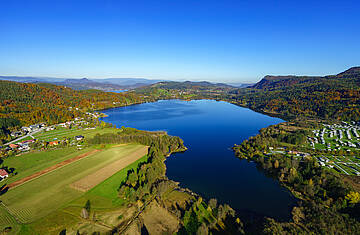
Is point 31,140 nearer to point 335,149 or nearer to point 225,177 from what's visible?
point 225,177

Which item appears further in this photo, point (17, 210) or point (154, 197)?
point (154, 197)

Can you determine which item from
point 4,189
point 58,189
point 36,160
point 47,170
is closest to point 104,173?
point 58,189

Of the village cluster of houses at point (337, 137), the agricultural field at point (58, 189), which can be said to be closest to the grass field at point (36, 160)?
the agricultural field at point (58, 189)

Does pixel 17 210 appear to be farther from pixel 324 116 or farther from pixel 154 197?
pixel 324 116

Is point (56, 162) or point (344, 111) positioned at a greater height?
point (344, 111)

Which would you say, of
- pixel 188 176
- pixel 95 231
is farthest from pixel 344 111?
pixel 95 231

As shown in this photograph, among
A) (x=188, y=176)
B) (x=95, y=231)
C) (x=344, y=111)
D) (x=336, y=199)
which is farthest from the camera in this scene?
(x=344, y=111)

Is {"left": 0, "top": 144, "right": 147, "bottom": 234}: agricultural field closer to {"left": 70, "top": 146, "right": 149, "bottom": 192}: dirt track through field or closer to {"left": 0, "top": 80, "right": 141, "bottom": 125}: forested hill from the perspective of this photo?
{"left": 70, "top": 146, "right": 149, "bottom": 192}: dirt track through field
